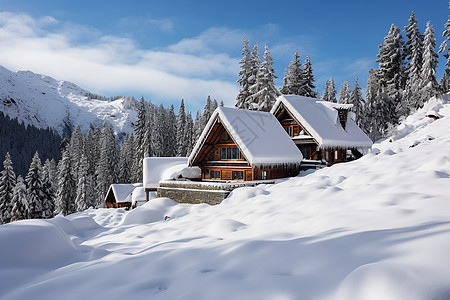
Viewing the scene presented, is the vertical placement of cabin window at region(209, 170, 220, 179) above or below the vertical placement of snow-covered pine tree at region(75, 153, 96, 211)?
above

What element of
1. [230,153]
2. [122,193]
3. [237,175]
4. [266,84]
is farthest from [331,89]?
[237,175]

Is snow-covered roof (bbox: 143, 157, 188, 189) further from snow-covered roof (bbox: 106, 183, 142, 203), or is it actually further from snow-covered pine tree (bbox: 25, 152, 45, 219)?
snow-covered pine tree (bbox: 25, 152, 45, 219)

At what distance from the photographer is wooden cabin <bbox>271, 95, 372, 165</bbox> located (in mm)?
23656

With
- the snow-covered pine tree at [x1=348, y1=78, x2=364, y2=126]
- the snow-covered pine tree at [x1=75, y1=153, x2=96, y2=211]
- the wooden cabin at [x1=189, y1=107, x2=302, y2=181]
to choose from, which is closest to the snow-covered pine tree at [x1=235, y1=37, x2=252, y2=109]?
the wooden cabin at [x1=189, y1=107, x2=302, y2=181]

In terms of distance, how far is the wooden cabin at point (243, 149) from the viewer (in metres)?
18.7

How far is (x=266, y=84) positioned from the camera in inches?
1391

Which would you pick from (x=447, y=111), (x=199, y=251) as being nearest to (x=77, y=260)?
(x=199, y=251)

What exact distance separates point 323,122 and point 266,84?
Answer: 12.6m

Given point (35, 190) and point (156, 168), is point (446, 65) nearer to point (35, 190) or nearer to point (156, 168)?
point (156, 168)

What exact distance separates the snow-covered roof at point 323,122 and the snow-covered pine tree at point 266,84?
26.7 ft

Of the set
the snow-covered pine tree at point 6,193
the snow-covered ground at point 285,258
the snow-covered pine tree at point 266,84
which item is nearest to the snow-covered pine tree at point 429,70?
the snow-covered pine tree at point 266,84

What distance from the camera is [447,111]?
35719 mm

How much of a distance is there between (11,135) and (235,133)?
14147cm

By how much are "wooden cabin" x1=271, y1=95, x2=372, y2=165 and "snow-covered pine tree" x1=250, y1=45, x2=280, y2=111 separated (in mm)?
8133
